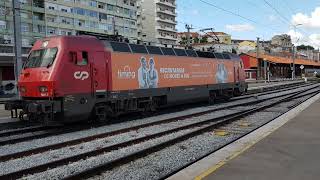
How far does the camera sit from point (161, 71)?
69.5 ft

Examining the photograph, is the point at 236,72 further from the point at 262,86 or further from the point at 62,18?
the point at 62,18

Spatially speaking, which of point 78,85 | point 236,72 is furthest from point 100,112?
point 236,72

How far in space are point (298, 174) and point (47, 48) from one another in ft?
34.9

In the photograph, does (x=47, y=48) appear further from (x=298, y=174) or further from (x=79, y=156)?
(x=298, y=174)

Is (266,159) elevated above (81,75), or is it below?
below

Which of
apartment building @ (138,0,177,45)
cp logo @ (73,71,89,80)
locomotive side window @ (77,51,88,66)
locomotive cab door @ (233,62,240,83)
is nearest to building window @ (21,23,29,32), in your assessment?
apartment building @ (138,0,177,45)

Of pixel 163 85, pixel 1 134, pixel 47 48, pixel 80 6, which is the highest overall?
pixel 80 6

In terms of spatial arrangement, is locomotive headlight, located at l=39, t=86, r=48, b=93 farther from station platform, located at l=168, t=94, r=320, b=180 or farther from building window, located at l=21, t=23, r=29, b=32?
building window, located at l=21, t=23, r=29, b=32

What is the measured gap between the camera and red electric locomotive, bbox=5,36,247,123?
15305 millimetres

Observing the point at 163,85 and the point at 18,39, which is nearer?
the point at 163,85

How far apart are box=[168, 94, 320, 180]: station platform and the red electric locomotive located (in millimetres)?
6036

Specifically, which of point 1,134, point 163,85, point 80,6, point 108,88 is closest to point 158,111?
point 163,85

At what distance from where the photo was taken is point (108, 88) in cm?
1738

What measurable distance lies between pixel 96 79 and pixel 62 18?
74.3 m
